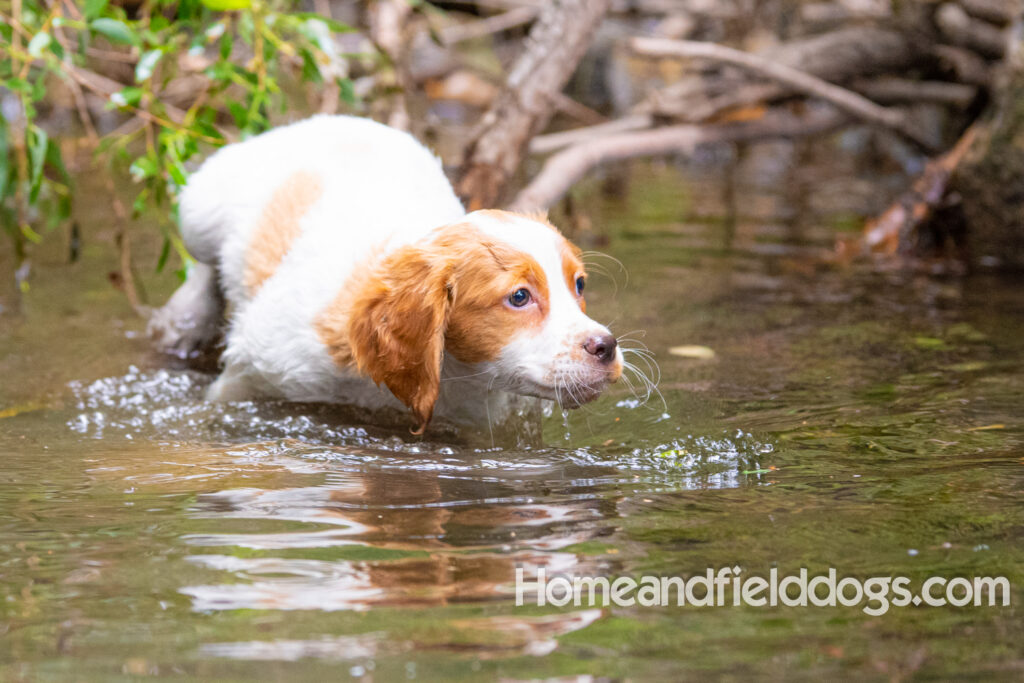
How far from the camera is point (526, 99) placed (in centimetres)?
557

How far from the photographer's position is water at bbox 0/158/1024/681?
6.93ft

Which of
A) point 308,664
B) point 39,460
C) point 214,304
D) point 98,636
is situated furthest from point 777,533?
point 214,304

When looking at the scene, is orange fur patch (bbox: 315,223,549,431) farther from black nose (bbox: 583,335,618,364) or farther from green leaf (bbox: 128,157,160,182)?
green leaf (bbox: 128,157,160,182)

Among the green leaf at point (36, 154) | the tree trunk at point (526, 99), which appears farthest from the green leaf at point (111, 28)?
the tree trunk at point (526, 99)

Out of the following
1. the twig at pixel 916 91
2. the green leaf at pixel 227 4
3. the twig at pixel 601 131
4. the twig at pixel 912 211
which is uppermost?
the twig at pixel 916 91

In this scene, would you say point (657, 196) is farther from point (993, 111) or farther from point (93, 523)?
point (93, 523)

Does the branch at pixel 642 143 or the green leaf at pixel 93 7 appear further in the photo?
the branch at pixel 642 143

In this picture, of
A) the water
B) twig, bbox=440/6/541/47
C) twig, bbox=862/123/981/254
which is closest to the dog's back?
the water

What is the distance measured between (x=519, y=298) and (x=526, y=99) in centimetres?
252

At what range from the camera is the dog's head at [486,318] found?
10.7 feet

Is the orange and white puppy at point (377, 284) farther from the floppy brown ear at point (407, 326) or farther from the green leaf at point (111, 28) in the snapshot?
the green leaf at point (111, 28)

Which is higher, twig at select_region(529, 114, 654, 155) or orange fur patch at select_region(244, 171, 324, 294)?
twig at select_region(529, 114, 654, 155)

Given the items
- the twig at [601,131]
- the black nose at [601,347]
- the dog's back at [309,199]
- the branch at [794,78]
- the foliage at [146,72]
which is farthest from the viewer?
the twig at [601,131]

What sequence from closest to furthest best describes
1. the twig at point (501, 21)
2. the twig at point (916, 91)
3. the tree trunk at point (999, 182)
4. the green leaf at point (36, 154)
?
the green leaf at point (36, 154), the tree trunk at point (999, 182), the twig at point (916, 91), the twig at point (501, 21)
